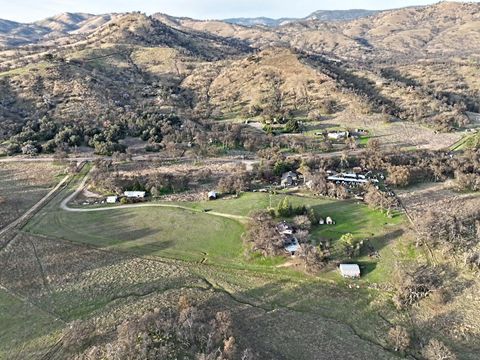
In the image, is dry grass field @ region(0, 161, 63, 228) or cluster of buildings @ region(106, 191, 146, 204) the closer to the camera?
dry grass field @ region(0, 161, 63, 228)

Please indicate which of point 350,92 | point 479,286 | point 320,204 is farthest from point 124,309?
point 350,92

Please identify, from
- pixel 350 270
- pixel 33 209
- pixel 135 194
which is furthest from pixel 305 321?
pixel 33 209

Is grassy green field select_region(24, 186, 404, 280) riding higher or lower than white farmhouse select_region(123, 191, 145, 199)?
lower

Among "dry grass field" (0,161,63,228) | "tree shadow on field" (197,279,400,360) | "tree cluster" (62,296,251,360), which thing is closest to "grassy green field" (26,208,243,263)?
"dry grass field" (0,161,63,228)

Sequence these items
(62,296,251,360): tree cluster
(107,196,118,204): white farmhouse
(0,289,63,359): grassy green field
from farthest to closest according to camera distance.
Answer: (107,196,118,204): white farmhouse < (0,289,63,359): grassy green field < (62,296,251,360): tree cluster

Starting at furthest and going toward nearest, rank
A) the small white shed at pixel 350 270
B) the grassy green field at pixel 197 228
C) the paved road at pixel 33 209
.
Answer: the paved road at pixel 33 209, the grassy green field at pixel 197 228, the small white shed at pixel 350 270

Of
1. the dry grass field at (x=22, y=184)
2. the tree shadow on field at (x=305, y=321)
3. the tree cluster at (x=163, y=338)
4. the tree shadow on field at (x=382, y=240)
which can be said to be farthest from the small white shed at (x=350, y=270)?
the dry grass field at (x=22, y=184)

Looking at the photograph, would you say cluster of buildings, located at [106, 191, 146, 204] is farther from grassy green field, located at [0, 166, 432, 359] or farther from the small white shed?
the small white shed

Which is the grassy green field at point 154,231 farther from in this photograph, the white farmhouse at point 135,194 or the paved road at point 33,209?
the white farmhouse at point 135,194
